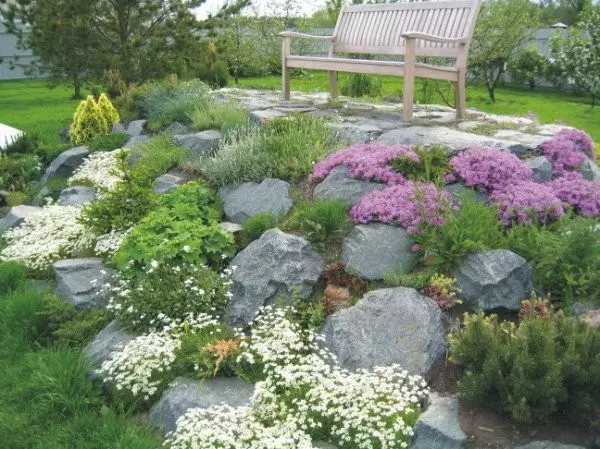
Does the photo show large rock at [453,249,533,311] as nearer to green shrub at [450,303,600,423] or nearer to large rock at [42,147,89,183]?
green shrub at [450,303,600,423]

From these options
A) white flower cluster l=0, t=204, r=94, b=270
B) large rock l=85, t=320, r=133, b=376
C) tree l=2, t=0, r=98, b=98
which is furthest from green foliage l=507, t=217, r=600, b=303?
tree l=2, t=0, r=98, b=98

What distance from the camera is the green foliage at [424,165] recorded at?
5.69 m

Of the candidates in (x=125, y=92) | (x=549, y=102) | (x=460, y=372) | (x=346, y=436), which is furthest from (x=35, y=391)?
(x=549, y=102)

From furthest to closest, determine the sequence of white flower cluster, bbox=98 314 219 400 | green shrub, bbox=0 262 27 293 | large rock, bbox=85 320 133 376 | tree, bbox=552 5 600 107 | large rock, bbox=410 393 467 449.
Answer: tree, bbox=552 5 600 107 → green shrub, bbox=0 262 27 293 → large rock, bbox=85 320 133 376 → white flower cluster, bbox=98 314 219 400 → large rock, bbox=410 393 467 449

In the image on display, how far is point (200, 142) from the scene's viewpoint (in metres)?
7.87

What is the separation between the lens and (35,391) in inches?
167

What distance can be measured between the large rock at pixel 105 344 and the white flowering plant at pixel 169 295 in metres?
0.09

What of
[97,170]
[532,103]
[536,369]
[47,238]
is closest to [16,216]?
[47,238]

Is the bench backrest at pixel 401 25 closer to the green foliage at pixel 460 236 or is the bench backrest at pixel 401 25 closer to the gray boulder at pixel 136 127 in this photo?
the gray boulder at pixel 136 127

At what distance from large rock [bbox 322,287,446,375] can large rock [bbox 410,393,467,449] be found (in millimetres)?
456

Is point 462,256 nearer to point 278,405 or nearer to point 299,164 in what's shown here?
point 278,405

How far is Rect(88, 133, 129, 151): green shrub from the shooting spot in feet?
30.8

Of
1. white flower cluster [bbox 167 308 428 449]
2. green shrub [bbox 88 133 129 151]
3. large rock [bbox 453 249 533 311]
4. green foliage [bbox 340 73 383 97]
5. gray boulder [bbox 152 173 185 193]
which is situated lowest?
white flower cluster [bbox 167 308 428 449]

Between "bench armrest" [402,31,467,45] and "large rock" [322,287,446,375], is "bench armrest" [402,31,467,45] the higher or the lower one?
the higher one
